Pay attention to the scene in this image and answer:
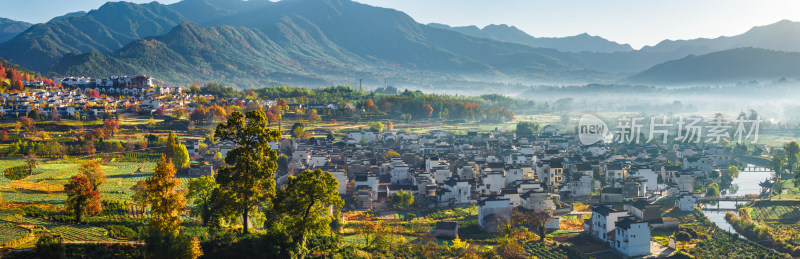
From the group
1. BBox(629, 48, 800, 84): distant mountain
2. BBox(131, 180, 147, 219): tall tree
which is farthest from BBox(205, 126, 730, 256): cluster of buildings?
BBox(629, 48, 800, 84): distant mountain

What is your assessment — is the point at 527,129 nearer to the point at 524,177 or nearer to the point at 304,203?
the point at 524,177

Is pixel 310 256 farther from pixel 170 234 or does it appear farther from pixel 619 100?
pixel 619 100

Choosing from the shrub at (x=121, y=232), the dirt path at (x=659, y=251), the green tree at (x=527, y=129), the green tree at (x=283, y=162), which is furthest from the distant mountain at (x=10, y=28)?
the dirt path at (x=659, y=251)

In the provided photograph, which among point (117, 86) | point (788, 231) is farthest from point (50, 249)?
point (117, 86)

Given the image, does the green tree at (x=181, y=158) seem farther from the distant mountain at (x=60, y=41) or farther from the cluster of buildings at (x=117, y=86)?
the distant mountain at (x=60, y=41)

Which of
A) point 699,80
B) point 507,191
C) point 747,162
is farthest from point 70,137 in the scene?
point 699,80
